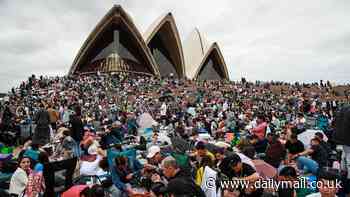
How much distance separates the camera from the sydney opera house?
3859cm

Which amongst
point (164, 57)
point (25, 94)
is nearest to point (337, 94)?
point (25, 94)

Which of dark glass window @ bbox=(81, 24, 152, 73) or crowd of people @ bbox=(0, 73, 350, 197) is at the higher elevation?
dark glass window @ bbox=(81, 24, 152, 73)

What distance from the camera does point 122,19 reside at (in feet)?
123

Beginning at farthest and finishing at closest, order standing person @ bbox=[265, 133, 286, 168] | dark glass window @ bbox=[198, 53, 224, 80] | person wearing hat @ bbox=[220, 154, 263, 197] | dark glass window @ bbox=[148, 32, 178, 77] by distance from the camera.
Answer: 1. dark glass window @ bbox=[198, 53, 224, 80]
2. dark glass window @ bbox=[148, 32, 178, 77]
3. standing person @ bbox=[265, 133, 286, 168]
4. person wearing hat @ bbox=[220, 154, 263, 197]

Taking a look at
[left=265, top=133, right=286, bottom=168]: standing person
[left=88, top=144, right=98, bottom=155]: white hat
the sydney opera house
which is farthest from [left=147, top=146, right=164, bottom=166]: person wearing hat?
the sydney opera house

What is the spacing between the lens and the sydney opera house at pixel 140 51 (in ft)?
127

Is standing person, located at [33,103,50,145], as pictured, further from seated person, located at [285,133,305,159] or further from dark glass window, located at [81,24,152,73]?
dark glass window, located at [81,24,152,73]

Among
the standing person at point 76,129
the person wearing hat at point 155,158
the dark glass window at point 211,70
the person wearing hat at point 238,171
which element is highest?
the dark glass window at point 211,70

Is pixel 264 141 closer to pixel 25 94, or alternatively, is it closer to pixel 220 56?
pixel 25 94

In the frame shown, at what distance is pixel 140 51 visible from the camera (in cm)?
4012

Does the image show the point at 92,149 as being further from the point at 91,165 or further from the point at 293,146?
the point at 293,146

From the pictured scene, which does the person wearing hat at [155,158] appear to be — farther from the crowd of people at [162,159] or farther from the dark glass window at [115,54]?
the dark glass window at [115,54]

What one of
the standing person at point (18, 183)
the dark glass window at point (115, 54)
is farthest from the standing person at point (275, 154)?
the dark glass window at point (115, 54)

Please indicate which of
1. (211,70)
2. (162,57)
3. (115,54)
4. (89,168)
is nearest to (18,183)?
(89,168)
